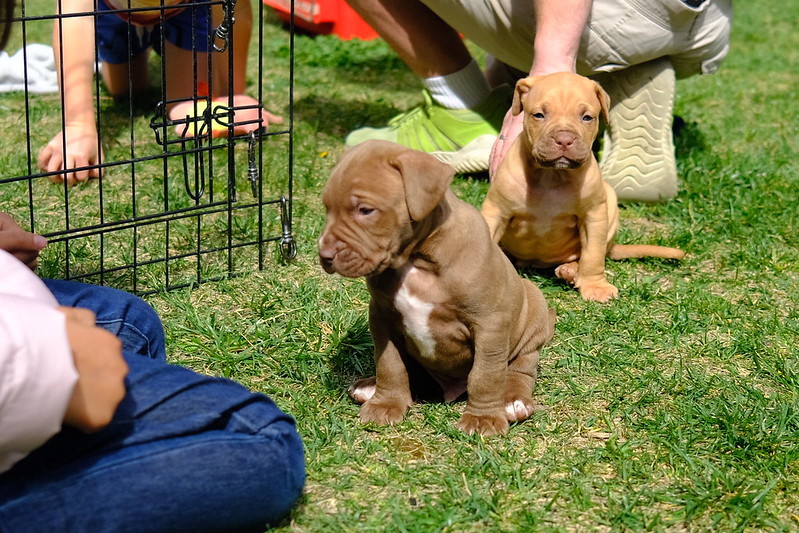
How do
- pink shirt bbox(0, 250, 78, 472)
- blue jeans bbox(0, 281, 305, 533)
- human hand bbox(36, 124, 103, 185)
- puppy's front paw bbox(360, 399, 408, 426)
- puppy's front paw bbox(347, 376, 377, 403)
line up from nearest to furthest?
pink shirt bbox(0, 250, 78, 472)
blue jeans bbox(0, 281, 305, 533)
puppy's front paw bbox(360, 399, 408, 426)
puppy's front paw bbox(347, 376, 377, 403)
human hand bbox(36, 124, 103, 185)

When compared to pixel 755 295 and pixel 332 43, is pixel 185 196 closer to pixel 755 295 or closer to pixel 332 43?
pixel 755 295

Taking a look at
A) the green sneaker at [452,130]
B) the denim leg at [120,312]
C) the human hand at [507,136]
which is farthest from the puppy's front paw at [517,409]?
the green sneaker at [452,130]

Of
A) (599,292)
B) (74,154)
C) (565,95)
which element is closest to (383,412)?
(599,292)

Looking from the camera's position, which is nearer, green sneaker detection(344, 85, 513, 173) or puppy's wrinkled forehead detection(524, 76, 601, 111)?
puppy's wrinkled forehead detection(524, 76, 601, 111)

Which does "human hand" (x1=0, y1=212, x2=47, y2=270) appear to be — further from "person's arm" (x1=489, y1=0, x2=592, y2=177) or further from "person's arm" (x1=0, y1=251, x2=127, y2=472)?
"person's arm" (x1=489, y1=0, x2=592, y2=177)

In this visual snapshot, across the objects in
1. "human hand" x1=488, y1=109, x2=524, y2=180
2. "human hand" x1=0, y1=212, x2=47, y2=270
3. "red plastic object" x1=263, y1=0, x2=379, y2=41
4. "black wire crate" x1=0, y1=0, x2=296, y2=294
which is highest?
"human hand" x1=0, y1=212, x2=47, y2=270

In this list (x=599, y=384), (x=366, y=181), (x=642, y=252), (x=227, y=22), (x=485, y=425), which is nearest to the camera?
(x=366, y=181)

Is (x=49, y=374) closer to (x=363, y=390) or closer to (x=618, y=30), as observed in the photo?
(x=363, y=390)

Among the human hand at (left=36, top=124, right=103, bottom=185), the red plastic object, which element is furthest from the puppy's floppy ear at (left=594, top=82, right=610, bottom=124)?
the red plastic object

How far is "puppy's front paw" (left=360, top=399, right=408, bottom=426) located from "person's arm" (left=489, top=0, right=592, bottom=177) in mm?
1531

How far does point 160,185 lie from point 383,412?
2.19 meters

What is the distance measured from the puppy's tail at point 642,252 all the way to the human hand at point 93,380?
99.7 inches

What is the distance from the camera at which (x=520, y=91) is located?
145 inches

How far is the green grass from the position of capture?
2.31 meters
